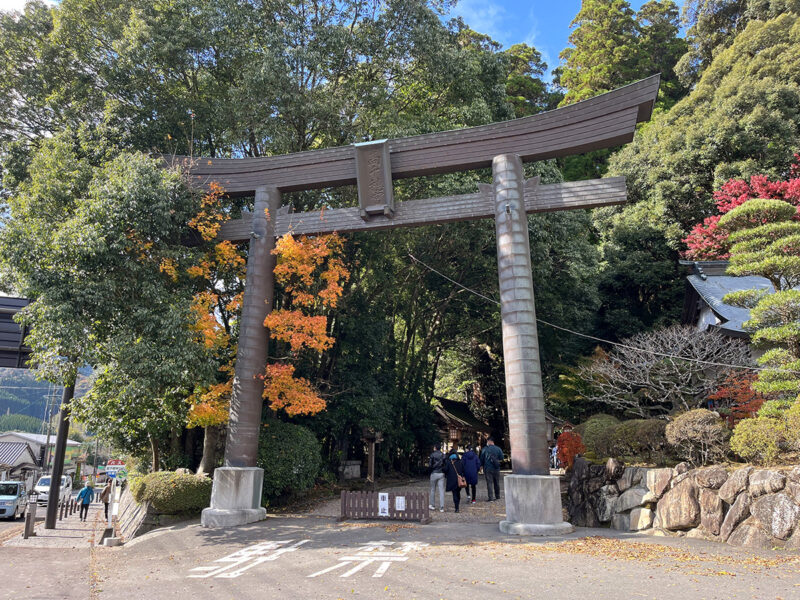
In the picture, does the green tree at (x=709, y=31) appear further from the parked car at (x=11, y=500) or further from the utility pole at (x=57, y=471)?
the parked car at (x=11, y=500)

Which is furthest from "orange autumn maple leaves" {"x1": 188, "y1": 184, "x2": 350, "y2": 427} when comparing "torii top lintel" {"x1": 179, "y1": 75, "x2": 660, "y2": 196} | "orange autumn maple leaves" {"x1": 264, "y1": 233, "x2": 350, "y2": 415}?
"torii top lintel" {"x1": 179, "y1": 75, "x2": 660, "y2": 196}

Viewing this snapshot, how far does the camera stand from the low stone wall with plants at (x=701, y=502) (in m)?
7.80

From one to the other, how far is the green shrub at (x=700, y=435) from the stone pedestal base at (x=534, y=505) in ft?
7.79

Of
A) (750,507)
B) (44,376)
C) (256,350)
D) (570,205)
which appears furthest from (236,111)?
(750,507)

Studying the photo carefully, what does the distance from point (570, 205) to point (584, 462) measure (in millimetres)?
5678

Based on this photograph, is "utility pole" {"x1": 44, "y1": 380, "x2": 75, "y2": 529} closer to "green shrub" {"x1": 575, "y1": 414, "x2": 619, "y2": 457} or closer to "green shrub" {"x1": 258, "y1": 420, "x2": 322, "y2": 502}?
"green shrub" {"x1": 258, "y1": 420, "x2": 322, "y2": 502}

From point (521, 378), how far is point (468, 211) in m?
3.87

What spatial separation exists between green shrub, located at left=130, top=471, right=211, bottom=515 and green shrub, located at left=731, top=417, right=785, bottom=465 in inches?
437

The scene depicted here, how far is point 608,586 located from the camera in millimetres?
6133

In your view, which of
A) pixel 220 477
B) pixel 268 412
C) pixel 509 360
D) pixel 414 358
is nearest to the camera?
pixel 509 360

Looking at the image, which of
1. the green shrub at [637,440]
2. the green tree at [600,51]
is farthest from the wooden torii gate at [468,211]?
the green tree at [600,51]

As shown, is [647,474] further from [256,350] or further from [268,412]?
[268,412]

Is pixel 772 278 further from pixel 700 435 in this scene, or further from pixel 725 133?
A: pixel 725 133

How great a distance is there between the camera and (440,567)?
284 inches
